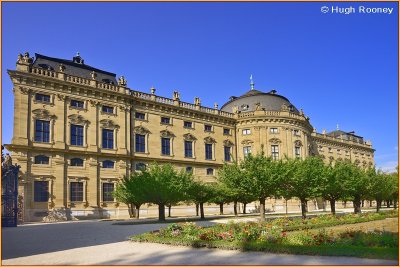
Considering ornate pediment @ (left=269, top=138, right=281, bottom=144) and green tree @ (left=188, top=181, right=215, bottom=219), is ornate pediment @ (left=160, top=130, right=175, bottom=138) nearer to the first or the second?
green tree @ (left=188, top=181, right=215, bottom=219)

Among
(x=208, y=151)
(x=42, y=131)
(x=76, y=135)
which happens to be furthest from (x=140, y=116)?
(x=42, y=131)

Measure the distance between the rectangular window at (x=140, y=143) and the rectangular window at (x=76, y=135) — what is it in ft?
24.0

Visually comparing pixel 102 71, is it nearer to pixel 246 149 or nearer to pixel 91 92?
pixel 91 92

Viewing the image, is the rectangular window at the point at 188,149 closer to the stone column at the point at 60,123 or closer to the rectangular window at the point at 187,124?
the rectangular window at the point at 187,124

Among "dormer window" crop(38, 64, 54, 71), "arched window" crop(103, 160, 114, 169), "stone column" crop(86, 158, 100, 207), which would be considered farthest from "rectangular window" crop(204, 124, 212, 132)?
"dormer window" crop(38, 64, 54, 71)

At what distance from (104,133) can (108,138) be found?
0.74m

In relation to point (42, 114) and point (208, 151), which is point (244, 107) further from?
point (42, 114)

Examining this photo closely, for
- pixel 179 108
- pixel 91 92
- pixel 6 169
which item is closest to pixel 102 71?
pixel 91 92

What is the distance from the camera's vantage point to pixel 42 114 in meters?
39.7

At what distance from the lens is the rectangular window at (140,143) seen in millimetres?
47562

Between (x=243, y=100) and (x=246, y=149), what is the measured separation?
28.6ft

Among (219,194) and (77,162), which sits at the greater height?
(77,162)

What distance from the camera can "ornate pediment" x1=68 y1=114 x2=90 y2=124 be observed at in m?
41.8

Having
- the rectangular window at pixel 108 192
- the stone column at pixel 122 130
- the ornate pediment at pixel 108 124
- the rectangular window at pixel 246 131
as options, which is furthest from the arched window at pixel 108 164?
the rectangular window at pixel 246 131
